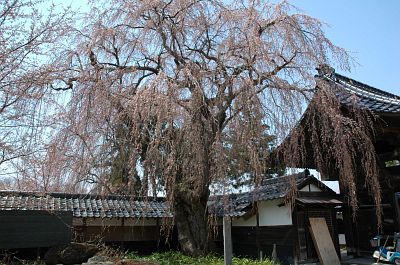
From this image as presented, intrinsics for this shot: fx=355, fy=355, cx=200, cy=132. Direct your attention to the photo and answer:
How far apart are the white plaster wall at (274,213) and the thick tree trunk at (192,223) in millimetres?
3361

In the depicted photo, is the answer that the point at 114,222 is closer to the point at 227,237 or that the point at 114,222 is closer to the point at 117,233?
the point at 117,233

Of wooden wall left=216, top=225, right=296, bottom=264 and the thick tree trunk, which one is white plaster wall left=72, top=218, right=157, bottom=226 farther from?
wooden wall left=216, top=225, right=296, bottom=264

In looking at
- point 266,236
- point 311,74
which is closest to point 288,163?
point 311,74

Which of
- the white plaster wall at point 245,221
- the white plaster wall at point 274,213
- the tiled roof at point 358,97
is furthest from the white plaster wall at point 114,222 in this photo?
the tiled roof at point 358,97

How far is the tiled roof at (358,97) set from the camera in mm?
6492

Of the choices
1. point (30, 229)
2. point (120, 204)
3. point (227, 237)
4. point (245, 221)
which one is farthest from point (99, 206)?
point (227, 237)

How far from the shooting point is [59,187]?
7.15 meters

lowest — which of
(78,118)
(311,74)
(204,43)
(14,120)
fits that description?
(14,120)

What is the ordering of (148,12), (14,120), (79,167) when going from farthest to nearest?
(148,12), (79,167), (14,120)

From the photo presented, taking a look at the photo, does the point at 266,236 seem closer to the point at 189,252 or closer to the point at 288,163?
the point at 189,252

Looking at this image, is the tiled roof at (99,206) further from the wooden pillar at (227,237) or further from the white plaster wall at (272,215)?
the wooden pillar at (227,237)

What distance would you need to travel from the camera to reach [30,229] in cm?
1027

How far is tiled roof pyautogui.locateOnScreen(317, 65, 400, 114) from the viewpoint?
6492mm

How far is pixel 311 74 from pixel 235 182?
2735 millimetres
